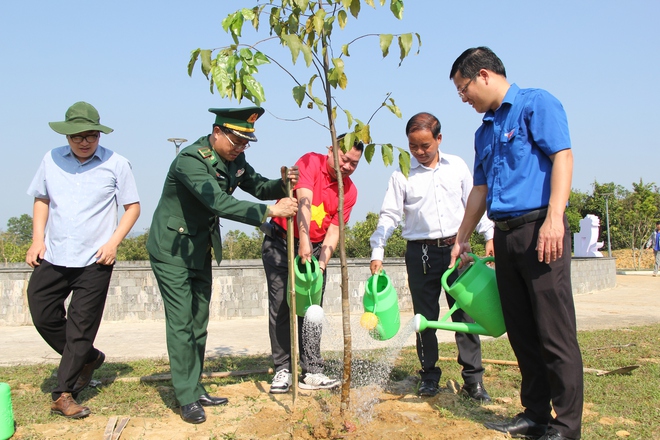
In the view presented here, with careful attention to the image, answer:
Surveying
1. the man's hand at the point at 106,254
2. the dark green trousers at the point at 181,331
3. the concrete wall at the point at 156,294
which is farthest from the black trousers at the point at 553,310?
the concrete wall at the point at 156,294

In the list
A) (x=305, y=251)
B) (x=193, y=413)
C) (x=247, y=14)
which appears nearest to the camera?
(x=247, y=14)

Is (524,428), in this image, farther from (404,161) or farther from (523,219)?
(404,161)

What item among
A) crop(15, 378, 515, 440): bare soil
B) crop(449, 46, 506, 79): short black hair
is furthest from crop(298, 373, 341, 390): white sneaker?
crop(449, 46, 506, 79): short black hair

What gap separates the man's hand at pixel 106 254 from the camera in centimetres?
394

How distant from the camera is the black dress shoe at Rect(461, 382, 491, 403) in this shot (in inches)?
158

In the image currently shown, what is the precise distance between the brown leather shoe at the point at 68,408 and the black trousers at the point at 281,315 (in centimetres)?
130

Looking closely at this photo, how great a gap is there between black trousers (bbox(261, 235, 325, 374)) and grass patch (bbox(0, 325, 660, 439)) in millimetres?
488

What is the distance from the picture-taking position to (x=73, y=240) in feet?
12.9

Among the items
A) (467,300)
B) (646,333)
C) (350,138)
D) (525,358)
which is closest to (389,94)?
(350,138)

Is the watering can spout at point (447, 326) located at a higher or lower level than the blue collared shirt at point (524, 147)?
lower

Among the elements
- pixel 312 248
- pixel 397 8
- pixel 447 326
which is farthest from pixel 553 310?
pixel 312 248

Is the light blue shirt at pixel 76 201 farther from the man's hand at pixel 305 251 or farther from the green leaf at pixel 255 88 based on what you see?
the green leaf at pixel 255 88

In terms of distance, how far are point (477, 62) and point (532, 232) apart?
3.09 feet

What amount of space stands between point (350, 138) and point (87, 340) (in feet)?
7.20
